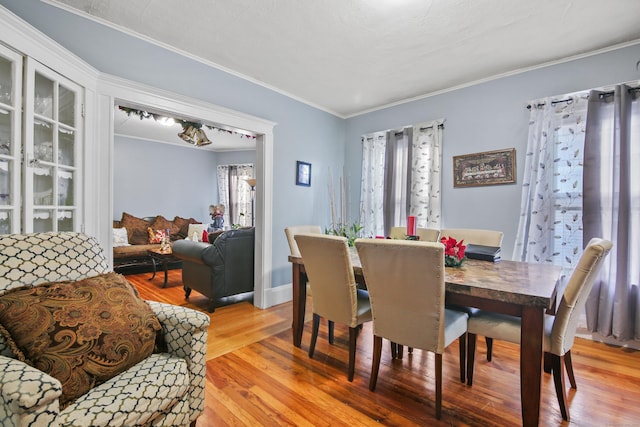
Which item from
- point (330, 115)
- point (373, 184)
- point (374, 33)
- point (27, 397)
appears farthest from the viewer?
point (330, 115)

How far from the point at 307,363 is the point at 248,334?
2.48 ft

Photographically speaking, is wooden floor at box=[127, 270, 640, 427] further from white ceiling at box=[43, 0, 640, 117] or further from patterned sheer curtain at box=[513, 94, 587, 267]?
white ceiling at box=[43, 0, 640, 117]

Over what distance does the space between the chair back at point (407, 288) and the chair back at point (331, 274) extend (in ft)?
0.62

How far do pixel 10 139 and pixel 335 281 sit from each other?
2.04 metres

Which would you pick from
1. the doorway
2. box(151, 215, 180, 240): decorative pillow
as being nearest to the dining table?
the doorway

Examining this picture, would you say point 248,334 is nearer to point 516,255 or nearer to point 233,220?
point 516,255

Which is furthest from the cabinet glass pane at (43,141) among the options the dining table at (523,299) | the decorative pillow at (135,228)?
the decorative pillow at (135,228)

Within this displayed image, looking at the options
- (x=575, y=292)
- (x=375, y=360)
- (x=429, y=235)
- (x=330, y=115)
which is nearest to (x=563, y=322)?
(x=575, y=292)

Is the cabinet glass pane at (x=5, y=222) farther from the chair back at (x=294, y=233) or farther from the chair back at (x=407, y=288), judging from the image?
the chair back at (x=407, y=288)

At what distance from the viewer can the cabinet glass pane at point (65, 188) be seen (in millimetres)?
1921

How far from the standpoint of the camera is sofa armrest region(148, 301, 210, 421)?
1.34m

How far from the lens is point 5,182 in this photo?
1614 mm

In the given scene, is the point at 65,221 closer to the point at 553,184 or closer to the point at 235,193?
the point at 553,184

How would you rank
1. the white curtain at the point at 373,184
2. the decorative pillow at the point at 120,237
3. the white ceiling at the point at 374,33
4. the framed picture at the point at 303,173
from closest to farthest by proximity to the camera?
the white ceiling at the point at 374,33, the framed picture at the point at 303,173, the white curtain at the point at 373,184, the decorative pillow at the point at 120,237
